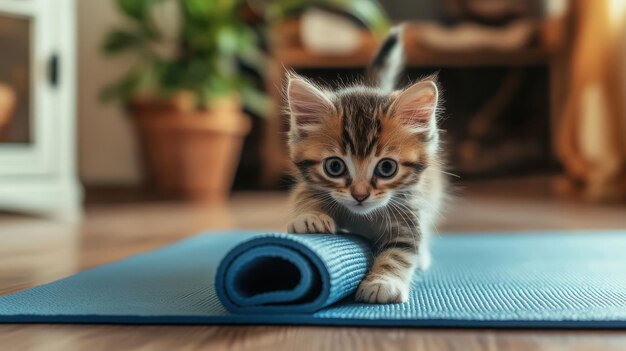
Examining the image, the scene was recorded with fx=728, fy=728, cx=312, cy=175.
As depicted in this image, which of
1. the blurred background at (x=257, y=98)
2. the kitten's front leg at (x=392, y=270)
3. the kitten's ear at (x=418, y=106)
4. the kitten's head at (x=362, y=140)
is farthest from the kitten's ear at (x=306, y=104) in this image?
the blurred background at (x=257, y=98)

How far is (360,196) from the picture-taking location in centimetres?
112

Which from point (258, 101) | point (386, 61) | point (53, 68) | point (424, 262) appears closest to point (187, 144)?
point (258, 101)

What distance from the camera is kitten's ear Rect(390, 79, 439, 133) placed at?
3.81 feet

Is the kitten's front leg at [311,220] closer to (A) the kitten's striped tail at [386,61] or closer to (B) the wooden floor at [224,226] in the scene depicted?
(B) the wooden floor at [224,226]

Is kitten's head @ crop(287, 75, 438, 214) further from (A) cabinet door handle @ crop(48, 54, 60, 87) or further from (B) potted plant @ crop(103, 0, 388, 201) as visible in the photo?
(B) potted plant @ crop(103, 0, 388, 201)

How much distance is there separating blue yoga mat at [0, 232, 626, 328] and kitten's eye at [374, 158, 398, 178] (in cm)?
12

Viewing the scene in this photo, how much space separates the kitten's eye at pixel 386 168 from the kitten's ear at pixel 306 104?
0.12m

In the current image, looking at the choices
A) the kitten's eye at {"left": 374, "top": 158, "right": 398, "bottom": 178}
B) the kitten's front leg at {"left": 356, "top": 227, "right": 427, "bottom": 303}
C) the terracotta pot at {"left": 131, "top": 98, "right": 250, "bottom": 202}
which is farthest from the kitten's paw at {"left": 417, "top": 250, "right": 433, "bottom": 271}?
the terracotta pot at {"left": 131, "top": 98, "right": 250, "bottom": 202}

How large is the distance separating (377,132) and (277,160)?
123 inches

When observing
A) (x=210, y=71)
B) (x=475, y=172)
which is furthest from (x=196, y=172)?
(x=475, y=172)

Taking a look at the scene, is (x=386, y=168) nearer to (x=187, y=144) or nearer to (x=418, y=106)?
(x=418, y=106)

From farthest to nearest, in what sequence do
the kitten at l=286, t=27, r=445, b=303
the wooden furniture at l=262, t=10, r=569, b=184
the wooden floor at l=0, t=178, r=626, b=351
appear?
the wooden furniture at l=262, t=10, r=569, b=184, the kitten at l=286, t=27, r=445, b=303, the wooden floor at l=0, t=178, r=626, b=351

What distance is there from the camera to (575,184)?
3578mm

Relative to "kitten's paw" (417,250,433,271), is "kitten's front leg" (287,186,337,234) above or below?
above
